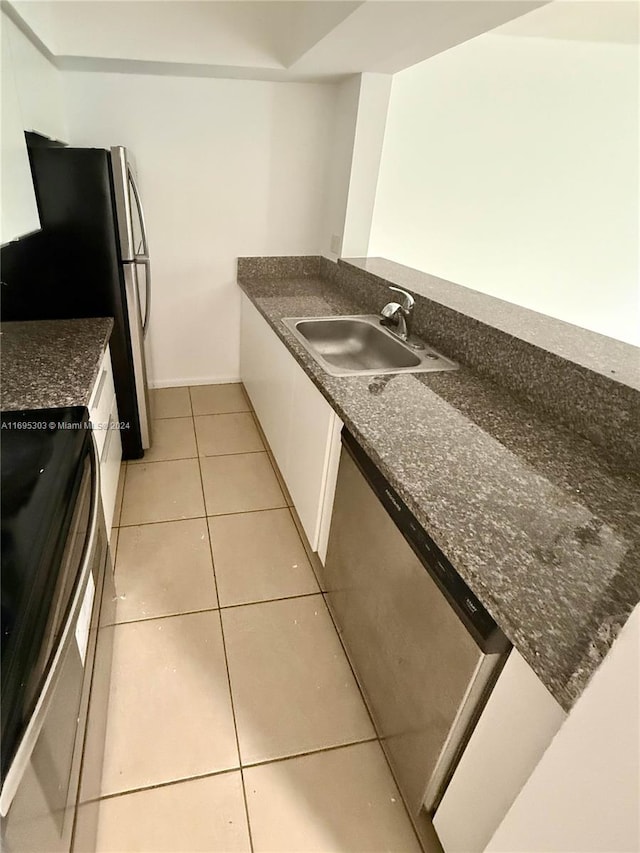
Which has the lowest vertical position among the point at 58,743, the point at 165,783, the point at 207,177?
the point at 165,783

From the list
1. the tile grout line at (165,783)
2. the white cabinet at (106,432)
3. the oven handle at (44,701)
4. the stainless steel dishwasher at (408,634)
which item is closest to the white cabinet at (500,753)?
the stainless steel dishwasher at (408,634)

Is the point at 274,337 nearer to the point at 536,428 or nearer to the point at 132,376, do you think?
the point at 132,376

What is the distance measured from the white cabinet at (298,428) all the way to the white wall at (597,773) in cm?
98

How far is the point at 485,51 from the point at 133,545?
3.20 meters

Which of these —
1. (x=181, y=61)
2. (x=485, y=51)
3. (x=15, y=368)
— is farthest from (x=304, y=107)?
(x=15, y=368)

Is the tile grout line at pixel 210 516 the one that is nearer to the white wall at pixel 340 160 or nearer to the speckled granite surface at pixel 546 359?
the speckled granite surface at pixel 546 359

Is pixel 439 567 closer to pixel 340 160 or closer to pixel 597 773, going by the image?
pixel 597 773

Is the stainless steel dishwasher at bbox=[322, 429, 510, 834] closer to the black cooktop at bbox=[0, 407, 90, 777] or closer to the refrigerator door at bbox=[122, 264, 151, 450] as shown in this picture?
the black cooktop at bbox=[0, 407, 90, 777]

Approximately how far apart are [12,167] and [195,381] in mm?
2039

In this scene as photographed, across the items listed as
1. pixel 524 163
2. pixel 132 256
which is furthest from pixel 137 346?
pixel 524 163

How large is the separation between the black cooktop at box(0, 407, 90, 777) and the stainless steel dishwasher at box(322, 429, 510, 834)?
709 millimetres

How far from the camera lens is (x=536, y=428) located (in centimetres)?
132

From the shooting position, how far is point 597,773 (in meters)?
0.57

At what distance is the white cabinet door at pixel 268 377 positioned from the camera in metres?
2.04
